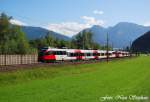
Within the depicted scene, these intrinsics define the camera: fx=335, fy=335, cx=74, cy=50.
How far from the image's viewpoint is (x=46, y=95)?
1950 cm

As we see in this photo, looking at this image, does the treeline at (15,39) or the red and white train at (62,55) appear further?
the treeline at (15,39)

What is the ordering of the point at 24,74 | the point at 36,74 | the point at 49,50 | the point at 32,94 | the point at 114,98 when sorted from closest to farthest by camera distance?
the point at 114,98 → the point at 32,94 → the point at 24,74 → the point at 36,74 → the point at 49,50

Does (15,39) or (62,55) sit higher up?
(15,39)

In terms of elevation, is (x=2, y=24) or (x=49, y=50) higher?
(x=2, y=24)

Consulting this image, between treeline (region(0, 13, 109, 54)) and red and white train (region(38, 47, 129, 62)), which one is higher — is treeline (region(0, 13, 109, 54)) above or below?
above

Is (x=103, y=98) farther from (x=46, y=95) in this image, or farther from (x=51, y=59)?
(x=51, y=59)

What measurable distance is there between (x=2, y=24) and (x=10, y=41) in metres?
6.59

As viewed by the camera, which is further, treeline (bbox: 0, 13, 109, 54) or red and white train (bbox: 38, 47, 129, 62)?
treeline (bbox: 0, 13, 109, 54)

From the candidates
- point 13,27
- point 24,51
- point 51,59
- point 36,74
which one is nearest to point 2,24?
point 13,27

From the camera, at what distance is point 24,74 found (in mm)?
33156

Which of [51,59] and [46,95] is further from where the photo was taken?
[51,59]

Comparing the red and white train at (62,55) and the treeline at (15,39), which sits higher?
the treeline at (15,39)

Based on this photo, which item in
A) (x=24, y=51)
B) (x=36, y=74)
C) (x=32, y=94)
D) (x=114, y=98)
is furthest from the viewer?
(x=24, y=51)

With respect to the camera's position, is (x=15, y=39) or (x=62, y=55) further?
(x=15, y=39)
